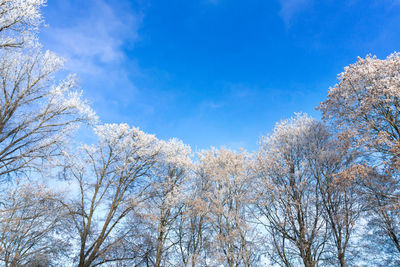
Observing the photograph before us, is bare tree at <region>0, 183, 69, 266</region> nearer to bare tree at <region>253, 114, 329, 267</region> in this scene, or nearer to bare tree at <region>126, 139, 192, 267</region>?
bare tree at <region>126, 139, 192, 267</region>

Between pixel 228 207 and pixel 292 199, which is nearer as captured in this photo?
pixel 292 199

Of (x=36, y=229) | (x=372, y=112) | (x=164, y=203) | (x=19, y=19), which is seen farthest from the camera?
(x=36, y=229)

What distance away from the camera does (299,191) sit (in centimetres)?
1460

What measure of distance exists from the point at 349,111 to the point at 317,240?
27.7 ft

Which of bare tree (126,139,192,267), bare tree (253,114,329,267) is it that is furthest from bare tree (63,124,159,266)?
bare tree (253,114,329,267)

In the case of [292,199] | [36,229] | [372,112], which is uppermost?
[372,112]

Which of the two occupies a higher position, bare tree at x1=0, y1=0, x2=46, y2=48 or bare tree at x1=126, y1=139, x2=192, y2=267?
bare tree at x1=0, y1=0, x2=46, y2=48

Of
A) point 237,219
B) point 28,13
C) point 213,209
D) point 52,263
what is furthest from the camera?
point 52,263

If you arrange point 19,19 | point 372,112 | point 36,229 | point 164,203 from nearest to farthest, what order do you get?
1. point 19,19
2. point 372,112
3. point 164,203
4. point 36,229

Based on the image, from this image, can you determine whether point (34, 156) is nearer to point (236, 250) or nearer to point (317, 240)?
point (236, 250)

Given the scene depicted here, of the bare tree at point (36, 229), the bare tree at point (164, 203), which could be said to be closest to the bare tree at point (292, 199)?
the bare tree at point (164, 203)

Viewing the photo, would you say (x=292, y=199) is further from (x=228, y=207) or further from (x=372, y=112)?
(x=372, y=112)

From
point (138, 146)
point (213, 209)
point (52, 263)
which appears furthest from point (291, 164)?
point (52, 263)

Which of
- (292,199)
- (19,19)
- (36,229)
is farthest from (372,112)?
(36,229)
